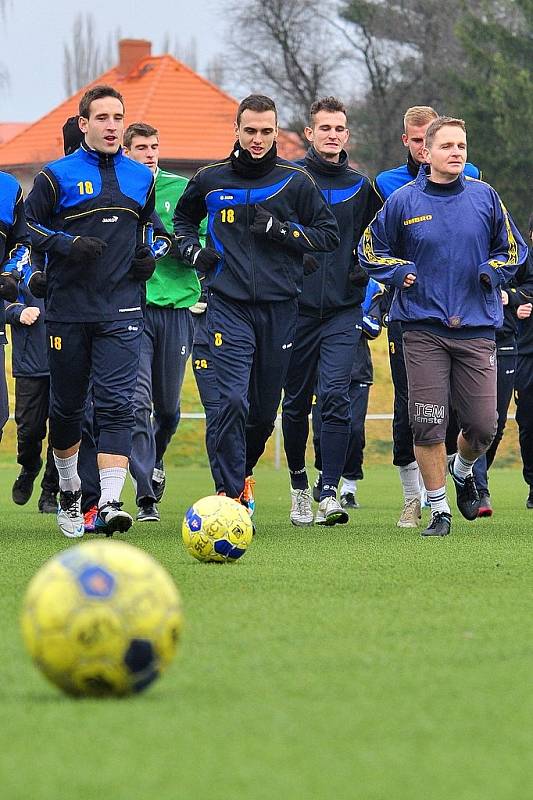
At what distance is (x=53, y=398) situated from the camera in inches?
370

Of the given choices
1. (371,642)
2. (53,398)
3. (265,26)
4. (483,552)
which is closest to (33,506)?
(53,398)

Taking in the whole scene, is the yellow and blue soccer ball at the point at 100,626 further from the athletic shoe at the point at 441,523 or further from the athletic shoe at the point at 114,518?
the athletic shoe at the point at 441,523

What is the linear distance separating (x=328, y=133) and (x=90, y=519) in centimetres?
302

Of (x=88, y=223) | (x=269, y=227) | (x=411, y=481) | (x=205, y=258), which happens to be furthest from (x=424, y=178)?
(x=411, y=481)

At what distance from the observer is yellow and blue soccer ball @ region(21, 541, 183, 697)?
Result: 4266mm

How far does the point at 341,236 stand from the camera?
414 inches

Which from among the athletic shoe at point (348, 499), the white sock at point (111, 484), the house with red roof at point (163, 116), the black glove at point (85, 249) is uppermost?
the black glove at point (85, 249)

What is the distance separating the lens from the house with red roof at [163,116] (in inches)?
2082

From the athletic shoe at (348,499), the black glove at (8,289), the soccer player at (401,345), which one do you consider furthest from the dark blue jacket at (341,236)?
the athletic shoe at (348,499)

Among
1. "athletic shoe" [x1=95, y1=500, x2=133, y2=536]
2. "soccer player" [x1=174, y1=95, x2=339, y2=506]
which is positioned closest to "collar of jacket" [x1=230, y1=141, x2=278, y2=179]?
"soccer player" [x1=174, y1=95, x2=339, y2=506]

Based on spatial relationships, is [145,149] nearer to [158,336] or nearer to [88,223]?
[158,336]

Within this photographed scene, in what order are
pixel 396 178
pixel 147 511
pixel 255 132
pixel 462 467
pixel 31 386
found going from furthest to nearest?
1. pixel 31 386
2. pixel 147 511
3. pixel 396 178
4. pixel 462 467
5. pixel 255 132

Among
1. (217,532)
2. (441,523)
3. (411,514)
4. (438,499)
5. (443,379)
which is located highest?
(443,379)

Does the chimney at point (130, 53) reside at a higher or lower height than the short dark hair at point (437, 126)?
lower
